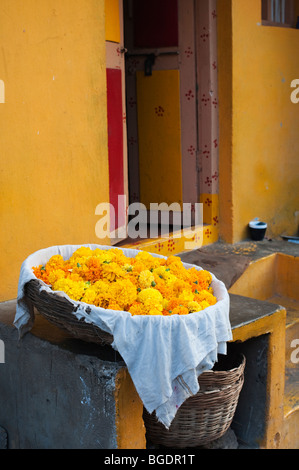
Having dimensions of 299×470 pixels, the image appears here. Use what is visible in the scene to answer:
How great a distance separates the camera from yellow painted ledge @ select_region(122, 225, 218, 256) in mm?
4785

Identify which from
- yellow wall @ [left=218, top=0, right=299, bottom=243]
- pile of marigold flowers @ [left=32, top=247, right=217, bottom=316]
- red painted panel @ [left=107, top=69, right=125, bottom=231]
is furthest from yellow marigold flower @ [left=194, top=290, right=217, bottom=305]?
yellow wall @ [left=218, top=0, right=299, bottom=243]

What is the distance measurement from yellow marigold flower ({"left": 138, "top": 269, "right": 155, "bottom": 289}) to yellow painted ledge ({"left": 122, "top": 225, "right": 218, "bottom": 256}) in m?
1.89

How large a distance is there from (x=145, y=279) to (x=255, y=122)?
3.42 meters

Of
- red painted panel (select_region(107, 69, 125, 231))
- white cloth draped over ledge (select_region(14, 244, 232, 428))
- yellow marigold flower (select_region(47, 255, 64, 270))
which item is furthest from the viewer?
red painted panel (select_region(107, 69, 125, 231))

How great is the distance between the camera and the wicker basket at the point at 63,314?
2518 mm

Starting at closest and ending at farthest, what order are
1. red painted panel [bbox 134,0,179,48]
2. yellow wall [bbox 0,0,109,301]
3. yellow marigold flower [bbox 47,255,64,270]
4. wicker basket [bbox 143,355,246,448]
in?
yellow marigold flower [bbox 47,255,64,270], wicker basket [bbox 143,355,246,448], yellow wall [bbox 0,0,109,301], red painted panel [bbox 134,0,179,48]

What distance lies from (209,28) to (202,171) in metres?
1.25

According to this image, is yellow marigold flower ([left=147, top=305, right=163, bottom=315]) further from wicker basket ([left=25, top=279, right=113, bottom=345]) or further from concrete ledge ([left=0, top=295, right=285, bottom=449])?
concrete ledge ([left=0, top=295, right=285, bottom=449])

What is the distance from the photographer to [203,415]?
120 inches

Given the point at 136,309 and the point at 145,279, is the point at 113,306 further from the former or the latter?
the point at 145,279

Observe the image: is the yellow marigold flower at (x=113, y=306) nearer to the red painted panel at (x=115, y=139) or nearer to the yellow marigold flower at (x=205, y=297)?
the yellow marigold flower at (x=205, y=297)

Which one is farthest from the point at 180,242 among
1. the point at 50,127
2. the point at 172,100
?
the point at 50,127

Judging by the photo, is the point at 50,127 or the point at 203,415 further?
the point at 50,127

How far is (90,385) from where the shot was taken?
2.71 meters
